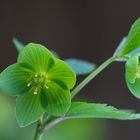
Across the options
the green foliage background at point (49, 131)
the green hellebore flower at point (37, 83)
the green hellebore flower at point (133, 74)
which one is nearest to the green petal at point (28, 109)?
the green hellebore flower at point (37, 83)

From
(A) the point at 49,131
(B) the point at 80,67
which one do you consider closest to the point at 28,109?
(B) the point at 80,67

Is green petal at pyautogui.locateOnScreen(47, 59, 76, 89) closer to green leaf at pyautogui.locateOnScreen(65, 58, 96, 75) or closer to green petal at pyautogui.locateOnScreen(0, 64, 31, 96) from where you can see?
green petal at pyautogui.locateOnScreen(0, 64, 31, 96)

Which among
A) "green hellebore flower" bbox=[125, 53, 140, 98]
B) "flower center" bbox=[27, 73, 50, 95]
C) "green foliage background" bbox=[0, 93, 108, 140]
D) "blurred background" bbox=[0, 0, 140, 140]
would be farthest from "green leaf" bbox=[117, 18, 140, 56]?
"blurred background" bbox=[0, 0, 140, 140]

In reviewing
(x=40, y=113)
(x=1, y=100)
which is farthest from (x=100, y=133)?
(x=40, y=113)

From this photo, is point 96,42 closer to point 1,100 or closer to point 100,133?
point 100,133

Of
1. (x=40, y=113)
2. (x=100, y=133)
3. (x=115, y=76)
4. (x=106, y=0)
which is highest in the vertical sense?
(x=40, y=113)

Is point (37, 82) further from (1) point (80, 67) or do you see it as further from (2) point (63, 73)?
(1) point (80, 67)
